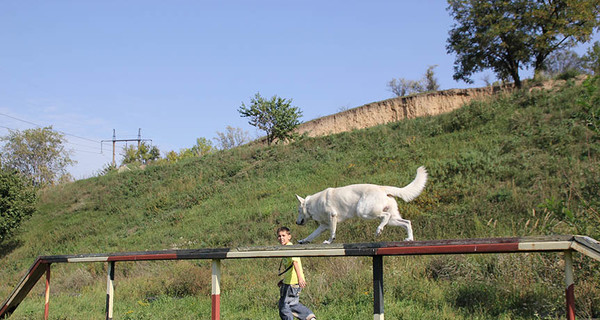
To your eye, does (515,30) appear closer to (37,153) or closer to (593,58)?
(593,58)

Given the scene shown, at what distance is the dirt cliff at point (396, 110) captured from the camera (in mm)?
34312

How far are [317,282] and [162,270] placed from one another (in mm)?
6359

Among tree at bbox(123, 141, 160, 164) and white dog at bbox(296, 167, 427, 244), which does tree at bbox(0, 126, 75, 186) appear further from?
white dog at bbox(296, 167, 427, 244)

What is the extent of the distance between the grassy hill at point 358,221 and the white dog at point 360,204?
1155mm

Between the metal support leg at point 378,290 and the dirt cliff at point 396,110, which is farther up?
the dirt cliff at point 396,110

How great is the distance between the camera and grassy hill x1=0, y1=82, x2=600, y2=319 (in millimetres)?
7992

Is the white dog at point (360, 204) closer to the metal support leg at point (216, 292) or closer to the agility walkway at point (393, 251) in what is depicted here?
the metal support leg at point (216, 292)

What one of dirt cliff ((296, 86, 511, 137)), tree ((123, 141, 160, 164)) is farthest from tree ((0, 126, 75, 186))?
dirt cliff ((296, 86, 511, 137))

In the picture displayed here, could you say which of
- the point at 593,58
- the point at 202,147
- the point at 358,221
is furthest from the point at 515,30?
the point at 202,147

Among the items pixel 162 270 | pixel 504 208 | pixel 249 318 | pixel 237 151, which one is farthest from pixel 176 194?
pixel 249 318

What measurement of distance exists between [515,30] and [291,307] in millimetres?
30167

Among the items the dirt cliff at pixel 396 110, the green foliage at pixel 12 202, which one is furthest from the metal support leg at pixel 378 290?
the green foliage at pixel 12 202

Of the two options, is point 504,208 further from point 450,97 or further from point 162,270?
point 450,97

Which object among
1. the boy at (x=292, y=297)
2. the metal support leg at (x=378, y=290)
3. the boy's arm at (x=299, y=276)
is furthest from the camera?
the boy at (x=292, y=297)
